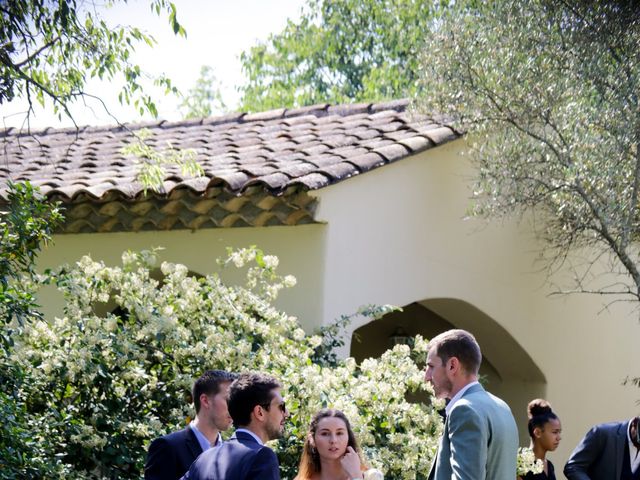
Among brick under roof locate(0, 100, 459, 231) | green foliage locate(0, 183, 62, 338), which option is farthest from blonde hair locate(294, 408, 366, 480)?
brick under roof locate(0, 100, 459, 231)

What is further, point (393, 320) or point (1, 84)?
point (393, 320)

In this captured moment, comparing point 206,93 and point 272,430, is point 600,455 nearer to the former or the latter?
point 272,430

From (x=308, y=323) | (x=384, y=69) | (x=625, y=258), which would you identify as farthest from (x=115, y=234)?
(x=384, y=69)

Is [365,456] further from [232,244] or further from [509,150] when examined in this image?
[509,150]

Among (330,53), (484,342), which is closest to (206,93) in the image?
(330,53)

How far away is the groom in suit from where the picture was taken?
454 cm

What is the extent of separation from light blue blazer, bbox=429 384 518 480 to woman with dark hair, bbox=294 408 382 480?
1063 mm

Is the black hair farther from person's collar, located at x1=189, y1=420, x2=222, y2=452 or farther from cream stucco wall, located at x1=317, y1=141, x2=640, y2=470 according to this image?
person's collar, located at x1=189, y1=420, x2=222, y2=452

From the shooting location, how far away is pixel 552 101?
9.44 meters

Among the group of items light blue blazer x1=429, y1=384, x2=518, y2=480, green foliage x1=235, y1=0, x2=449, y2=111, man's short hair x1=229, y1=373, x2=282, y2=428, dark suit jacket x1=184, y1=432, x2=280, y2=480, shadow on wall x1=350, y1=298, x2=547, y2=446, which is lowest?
dark suit jacket x1=184, y1=432, x2=280, y2=480

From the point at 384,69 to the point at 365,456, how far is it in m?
22.4

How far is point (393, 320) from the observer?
12.9 metres

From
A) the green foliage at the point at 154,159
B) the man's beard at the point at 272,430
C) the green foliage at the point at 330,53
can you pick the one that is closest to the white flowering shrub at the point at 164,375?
the green foliage at the point at 154,159

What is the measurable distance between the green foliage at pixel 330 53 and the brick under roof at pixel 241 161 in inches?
666
